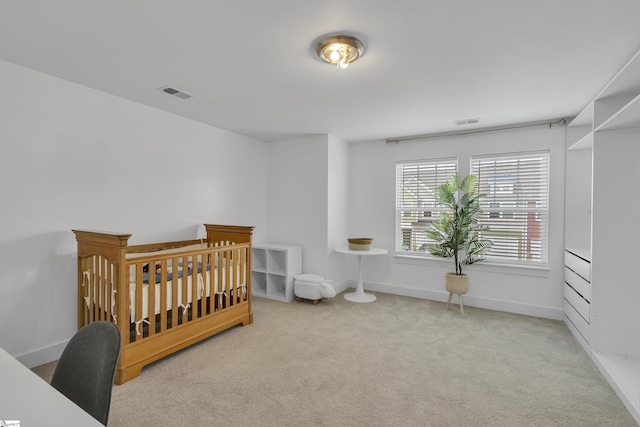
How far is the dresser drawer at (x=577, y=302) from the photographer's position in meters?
2.79

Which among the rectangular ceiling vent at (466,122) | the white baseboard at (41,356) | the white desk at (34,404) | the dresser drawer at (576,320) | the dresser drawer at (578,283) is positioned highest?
the rectangular ceiling vent at (466,122)

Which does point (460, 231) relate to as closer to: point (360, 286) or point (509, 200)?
point (509, 200)

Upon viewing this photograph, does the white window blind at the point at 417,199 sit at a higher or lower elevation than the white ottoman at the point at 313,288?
higher

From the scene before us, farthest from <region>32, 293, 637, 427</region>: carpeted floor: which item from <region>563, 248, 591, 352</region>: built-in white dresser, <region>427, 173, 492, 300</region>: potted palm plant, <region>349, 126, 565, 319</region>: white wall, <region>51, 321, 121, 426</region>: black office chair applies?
<region>51, 321, 121, 426</region>: black office chair

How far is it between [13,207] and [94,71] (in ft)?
3.87

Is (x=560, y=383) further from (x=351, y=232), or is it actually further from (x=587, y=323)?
(x=351, y=232)

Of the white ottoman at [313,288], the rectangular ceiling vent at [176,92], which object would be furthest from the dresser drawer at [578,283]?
the rectangular ceiling vent at [176,92]

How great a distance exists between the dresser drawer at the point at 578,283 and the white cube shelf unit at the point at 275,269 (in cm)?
310

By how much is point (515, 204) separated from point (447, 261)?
109cm

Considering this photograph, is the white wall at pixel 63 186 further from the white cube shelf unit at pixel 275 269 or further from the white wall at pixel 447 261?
the white wall at pixel 447 261

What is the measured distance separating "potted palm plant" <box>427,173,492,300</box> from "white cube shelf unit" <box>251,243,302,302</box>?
182 cm

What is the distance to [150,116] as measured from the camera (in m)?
3.23

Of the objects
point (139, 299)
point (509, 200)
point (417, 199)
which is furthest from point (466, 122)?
point (139, 299)

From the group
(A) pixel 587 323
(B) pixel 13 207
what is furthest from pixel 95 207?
(A) pixel 587 323
